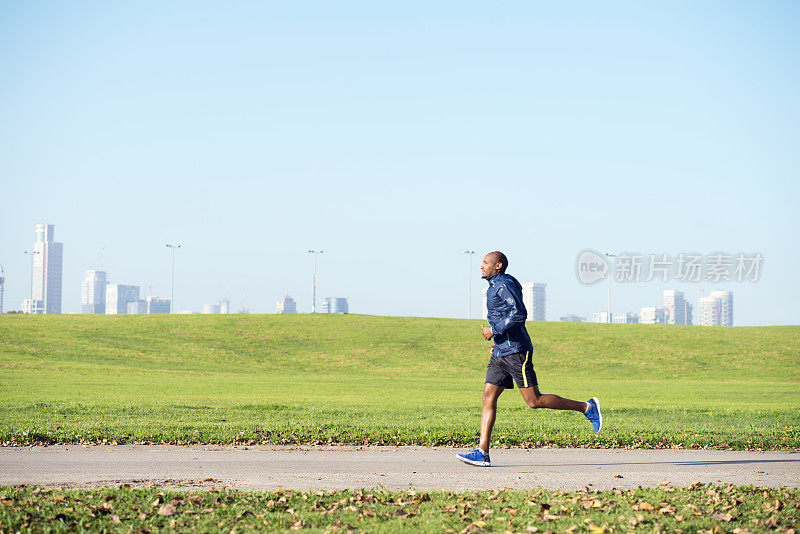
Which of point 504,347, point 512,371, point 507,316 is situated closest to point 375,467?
point 512,371

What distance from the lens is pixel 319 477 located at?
26.2ft

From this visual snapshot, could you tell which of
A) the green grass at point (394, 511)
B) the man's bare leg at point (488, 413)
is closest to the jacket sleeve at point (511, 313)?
the man's bare leg at point (488, 413)

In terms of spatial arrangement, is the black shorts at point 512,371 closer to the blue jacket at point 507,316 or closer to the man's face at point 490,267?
the blue jacket at point 507,316

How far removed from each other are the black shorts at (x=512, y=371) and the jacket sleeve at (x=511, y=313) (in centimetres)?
36

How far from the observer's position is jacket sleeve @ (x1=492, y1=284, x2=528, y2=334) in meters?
8.64

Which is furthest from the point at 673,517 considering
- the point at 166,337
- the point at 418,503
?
the point at 166,337

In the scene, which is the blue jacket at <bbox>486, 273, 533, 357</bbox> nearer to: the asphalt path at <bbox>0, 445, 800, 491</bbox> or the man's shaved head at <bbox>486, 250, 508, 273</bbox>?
the man's shaved head at <bbox>486, 250, 508, 273</bbox>

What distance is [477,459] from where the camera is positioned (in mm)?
8844

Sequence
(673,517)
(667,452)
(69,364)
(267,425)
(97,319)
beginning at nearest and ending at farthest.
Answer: (673,517), (667,452), (267,425), (69,364), (97,319)

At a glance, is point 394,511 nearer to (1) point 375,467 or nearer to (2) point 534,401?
(1) point 375,467

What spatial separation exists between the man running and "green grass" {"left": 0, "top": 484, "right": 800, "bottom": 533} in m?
1.82

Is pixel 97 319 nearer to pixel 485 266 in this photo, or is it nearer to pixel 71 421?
pixel 71 421

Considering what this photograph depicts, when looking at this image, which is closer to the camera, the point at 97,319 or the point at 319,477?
the point at 319,477

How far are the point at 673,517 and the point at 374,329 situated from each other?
213 ft
